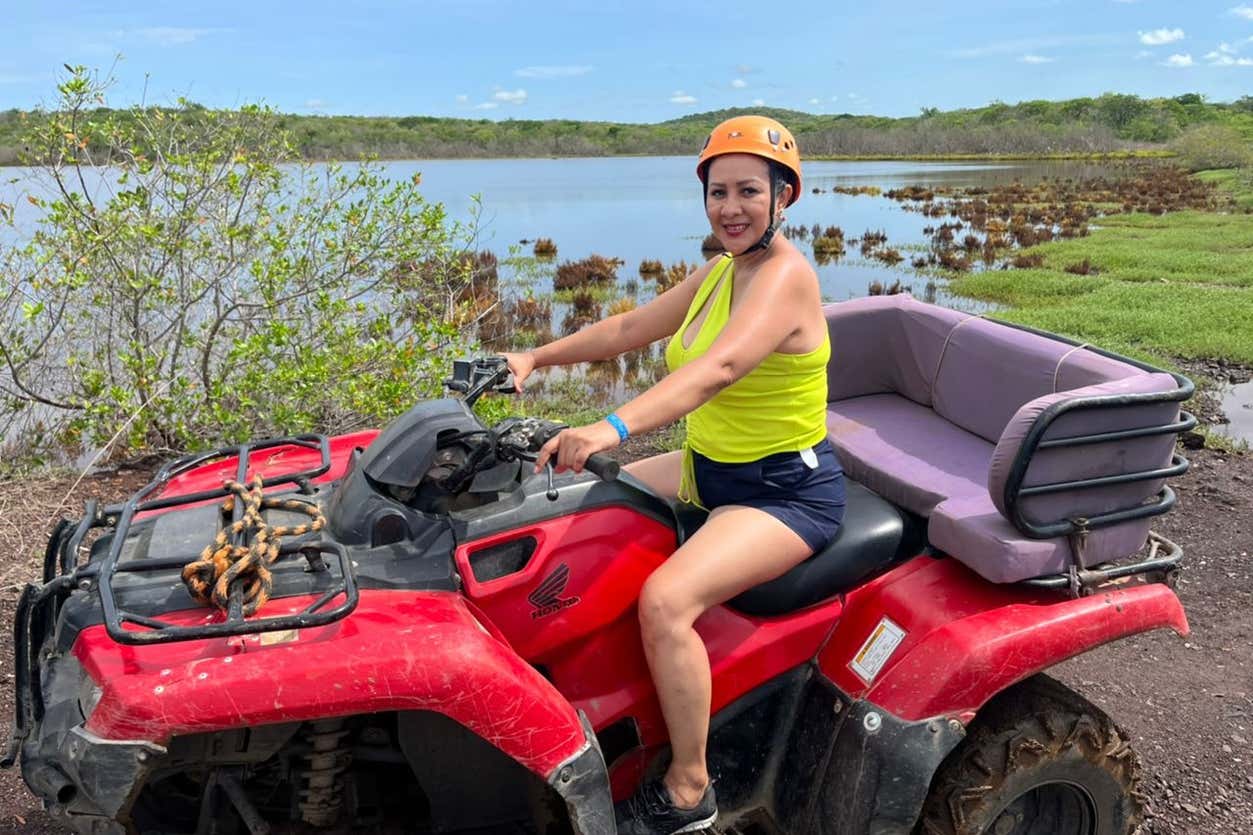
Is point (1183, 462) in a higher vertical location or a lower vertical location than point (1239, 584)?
higher

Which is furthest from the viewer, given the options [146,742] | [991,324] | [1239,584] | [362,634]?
[1239,584]

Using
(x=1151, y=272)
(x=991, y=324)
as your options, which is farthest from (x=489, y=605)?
(x=1151, y=272)

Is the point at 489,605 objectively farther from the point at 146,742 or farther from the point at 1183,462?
the point at 1183,462

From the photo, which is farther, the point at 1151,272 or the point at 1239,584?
the point at 1151,272

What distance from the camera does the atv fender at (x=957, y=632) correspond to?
8.64 ft

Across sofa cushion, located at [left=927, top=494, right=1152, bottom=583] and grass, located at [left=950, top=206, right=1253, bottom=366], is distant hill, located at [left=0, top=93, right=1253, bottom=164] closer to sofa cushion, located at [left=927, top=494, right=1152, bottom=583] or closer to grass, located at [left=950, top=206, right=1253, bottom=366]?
grass, located at [left=950, top=206, right=1253, bottom=366]

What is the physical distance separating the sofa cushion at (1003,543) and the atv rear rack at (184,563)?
1732 millimetres

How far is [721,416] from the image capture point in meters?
2.92

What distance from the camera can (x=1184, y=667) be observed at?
444cm

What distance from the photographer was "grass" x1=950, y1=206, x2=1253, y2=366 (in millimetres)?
11148

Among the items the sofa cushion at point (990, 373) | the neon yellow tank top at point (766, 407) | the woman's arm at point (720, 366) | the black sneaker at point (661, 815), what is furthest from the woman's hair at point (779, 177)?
the black sneaker at point (661, 815)

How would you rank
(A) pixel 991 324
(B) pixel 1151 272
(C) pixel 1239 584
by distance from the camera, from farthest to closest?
1. (B) pixel 1151 272
2. (C) pixel 1239 584
3. (A) pixel 991 324

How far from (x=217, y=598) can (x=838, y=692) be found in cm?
170

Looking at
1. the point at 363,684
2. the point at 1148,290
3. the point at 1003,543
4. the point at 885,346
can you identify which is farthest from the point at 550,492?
the point at 1148,290
